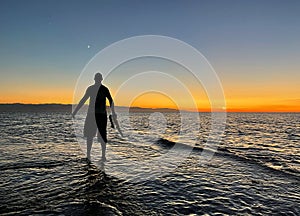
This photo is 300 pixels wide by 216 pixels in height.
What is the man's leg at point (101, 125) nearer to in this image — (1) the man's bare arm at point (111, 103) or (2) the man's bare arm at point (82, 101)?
(1) the man's bare arm at point (111, 103)

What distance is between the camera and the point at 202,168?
9945 mm

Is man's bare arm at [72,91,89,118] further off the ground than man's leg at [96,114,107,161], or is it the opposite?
man's bare arm at [72,91,89,118]

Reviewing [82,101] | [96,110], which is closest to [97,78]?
[82,101]

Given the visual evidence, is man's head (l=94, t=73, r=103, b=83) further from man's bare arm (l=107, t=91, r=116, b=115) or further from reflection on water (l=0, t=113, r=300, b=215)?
reflection on water (l=0, t=113, r=300, b=215)

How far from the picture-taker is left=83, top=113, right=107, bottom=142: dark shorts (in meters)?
9.20

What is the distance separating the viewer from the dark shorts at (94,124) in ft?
30.2

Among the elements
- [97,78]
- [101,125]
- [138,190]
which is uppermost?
[97,78]

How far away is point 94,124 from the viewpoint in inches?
364

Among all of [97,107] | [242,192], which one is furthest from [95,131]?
[242,192]

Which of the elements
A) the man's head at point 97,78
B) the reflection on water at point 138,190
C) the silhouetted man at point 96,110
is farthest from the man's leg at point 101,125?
the man's head at point 97,78

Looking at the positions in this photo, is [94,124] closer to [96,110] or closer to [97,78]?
[96,110]

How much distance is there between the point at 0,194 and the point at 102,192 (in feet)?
8.20

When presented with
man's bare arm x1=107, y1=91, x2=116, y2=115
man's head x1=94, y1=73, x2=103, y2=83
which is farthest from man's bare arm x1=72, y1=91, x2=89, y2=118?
man's bare arm x1=107, y1=91, x2=116, y2=115

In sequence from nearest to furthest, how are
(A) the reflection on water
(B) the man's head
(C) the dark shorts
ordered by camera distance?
(A) the reflection on water → (C) the dark shorts → (B) the man's head
